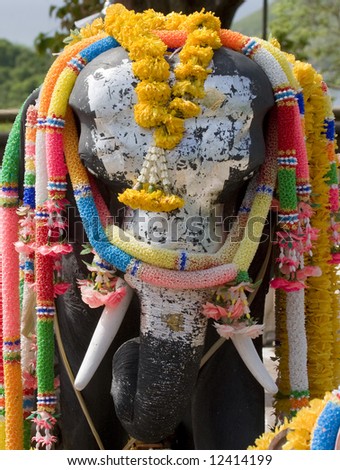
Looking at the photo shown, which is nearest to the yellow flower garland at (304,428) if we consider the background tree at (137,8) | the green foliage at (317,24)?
the background tree at (137,8)

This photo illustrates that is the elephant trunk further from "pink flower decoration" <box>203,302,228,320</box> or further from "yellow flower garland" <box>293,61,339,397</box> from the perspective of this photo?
"yellow flower garland" <box>293,61,339,397</box>

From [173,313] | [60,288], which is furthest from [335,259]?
[60,288]

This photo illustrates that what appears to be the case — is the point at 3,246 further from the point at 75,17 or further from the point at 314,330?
the point at 75,17

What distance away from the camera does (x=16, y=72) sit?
26922mm

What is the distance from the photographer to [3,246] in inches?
103

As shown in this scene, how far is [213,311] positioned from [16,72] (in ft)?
82.9

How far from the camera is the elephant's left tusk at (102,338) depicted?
93.7 inches

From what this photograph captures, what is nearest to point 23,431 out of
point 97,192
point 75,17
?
point 97,192

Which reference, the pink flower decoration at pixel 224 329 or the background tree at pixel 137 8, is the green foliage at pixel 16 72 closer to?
the background tree at pixel 137 8

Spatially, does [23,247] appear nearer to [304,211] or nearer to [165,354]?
[165,354]

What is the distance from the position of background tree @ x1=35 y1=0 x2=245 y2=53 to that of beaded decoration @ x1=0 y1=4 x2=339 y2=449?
121 centimetres

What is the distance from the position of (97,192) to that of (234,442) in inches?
27.4

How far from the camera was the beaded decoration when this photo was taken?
2.26 metres

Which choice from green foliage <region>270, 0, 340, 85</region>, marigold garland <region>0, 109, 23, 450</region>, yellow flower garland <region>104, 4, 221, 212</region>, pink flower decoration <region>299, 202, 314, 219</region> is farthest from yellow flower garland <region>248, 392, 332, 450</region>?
green foliage <region>270, 0, 340, 85</region>
